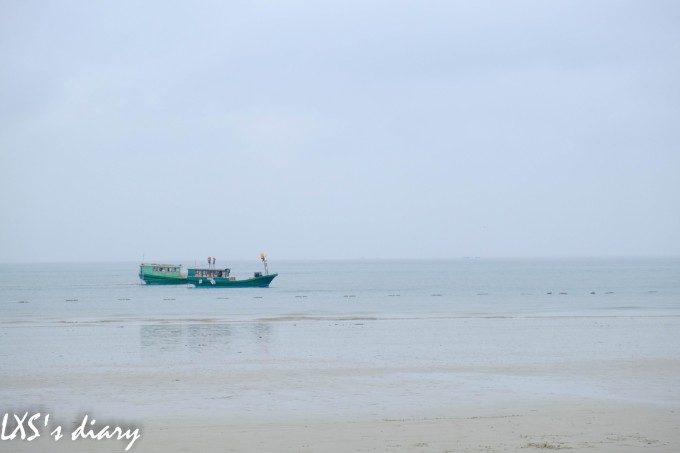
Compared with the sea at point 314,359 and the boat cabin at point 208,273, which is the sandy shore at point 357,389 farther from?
the boat cabin at point 208,273

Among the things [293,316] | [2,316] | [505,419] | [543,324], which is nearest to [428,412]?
[505,419]

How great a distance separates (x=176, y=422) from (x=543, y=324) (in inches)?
1133

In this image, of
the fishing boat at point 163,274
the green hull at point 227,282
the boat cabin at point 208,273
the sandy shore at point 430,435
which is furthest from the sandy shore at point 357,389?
the fishing boat at point 163,274

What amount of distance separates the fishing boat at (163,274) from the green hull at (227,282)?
603 cm

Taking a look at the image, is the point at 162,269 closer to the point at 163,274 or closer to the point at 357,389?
the point at 163,274

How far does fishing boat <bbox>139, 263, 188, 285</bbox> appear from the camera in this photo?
336 ft

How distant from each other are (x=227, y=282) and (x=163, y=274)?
14.6 metres

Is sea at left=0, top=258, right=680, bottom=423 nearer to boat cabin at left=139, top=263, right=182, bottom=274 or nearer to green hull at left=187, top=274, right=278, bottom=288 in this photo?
green hull at left=187, top=274, right=278, bottom=288

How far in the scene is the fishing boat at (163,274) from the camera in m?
102

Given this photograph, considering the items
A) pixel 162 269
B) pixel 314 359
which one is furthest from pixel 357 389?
pixel 162 269

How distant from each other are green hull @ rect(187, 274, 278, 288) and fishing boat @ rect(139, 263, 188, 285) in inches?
238

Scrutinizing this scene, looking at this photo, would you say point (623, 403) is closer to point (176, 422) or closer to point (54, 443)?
point (176, 422)

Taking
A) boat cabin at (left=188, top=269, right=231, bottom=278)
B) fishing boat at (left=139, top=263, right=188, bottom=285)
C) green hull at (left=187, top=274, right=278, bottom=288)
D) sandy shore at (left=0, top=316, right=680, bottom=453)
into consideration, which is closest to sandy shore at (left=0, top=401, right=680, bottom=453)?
sandy shore at (left=0, top=316, right=680, bottom=453)

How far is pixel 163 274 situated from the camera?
341 ft
